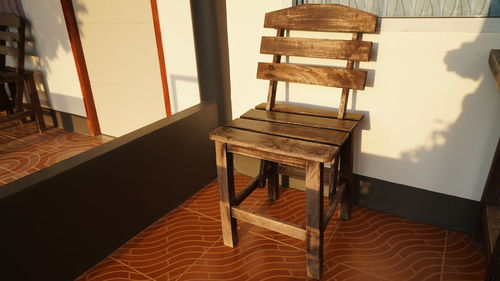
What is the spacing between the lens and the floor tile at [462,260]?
1.88 m

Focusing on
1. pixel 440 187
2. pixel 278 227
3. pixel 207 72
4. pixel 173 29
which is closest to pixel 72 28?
pixel 173 29

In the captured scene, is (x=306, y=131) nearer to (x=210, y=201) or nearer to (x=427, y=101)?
(x=427, y=101)

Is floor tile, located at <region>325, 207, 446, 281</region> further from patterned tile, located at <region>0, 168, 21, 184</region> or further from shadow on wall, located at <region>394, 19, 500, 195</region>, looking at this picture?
patterned tile, located at <region>0, 168, 21, 184</region>

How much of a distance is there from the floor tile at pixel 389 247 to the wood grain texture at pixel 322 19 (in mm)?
1242

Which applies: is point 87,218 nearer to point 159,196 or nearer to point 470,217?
point 159,196

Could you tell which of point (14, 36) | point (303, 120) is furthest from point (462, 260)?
point (14, 36)

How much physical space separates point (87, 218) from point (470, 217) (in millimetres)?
2256

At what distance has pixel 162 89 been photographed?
10.5ft

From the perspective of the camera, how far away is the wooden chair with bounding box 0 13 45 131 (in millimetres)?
3721

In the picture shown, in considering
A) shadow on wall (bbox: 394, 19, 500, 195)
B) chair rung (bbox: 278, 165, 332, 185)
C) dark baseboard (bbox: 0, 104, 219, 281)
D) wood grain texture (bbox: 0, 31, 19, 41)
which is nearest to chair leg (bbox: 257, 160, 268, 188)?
chair rung (bbox: 278, 165, 332, 185)

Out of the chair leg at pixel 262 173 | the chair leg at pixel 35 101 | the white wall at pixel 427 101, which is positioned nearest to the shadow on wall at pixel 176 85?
the white wall at pixel 427 101

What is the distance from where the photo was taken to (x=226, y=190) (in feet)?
6.65

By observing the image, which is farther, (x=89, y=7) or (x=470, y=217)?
(x=89, y=7)

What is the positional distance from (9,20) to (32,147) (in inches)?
55.1
